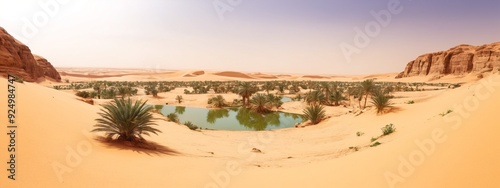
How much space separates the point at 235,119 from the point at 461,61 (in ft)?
327

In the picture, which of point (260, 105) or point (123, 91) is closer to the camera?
point (260, 105)

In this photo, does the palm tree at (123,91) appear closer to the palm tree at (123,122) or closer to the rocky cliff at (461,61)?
the palm tree at (123,122)

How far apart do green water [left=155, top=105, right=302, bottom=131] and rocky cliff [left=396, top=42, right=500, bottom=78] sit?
84.6m

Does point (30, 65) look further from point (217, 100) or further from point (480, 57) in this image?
point (480, 57)

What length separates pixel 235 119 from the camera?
93.4 feet

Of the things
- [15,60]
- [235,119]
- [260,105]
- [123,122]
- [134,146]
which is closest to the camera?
[134,146]

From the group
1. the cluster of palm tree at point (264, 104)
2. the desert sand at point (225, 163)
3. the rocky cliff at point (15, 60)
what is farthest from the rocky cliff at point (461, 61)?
the rocky cliff at point (15, 60)

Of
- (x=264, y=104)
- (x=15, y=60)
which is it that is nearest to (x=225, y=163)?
(x=264, y=104)

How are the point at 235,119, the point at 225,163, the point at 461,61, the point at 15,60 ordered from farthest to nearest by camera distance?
the point at 461,61, the point at 15,60, the point at 235,119, the point at 225,163

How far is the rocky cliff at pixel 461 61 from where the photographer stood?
8525 centimetres

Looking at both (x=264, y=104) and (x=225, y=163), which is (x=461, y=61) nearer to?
(x=264, y=104)

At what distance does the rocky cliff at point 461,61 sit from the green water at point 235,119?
84569 millimetres

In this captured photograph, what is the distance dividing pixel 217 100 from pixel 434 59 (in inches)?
4084

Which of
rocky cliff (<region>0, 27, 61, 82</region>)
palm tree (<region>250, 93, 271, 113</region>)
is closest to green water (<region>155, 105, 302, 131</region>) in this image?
palm tree (<region>250, 93, 271, 113</region>)
